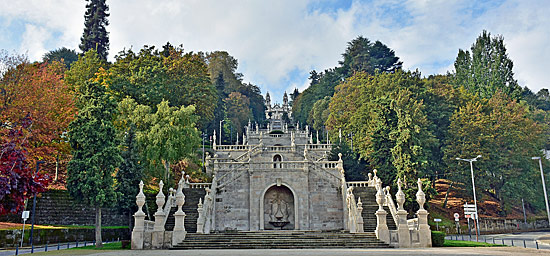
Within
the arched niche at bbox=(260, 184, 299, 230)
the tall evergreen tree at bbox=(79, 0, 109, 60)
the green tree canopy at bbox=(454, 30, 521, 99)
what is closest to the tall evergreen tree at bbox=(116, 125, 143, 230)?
the arched niche at bbox=(260, 184, 299, 230)

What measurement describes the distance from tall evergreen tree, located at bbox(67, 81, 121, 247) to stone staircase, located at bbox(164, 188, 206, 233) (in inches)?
175

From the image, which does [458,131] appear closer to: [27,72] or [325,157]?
[325,157]

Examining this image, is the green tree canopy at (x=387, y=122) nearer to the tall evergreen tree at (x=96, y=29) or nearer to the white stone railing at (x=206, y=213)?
the white stone railing at (x=206, y=213)

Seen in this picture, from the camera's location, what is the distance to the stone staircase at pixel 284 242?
2188 cm

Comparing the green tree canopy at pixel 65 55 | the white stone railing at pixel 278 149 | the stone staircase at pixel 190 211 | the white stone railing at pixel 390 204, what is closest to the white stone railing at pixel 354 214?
the white stone railing at pixel 390 204

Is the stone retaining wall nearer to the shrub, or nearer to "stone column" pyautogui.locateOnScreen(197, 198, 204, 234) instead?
"stone column" pyautogui.locateOnScreen(197, 198, 204, 234)

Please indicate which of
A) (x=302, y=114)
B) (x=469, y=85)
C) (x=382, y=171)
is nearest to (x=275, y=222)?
(x=382, y=171)

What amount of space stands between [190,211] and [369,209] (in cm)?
1390

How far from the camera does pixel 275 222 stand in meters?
35.8

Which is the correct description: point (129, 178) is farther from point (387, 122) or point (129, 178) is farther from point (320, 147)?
point (320, 147)

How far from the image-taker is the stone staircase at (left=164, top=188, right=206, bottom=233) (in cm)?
2834

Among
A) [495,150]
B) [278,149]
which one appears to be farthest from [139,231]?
[495,150]

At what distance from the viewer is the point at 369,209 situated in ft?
104

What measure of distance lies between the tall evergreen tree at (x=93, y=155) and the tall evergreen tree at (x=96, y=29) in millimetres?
45945
